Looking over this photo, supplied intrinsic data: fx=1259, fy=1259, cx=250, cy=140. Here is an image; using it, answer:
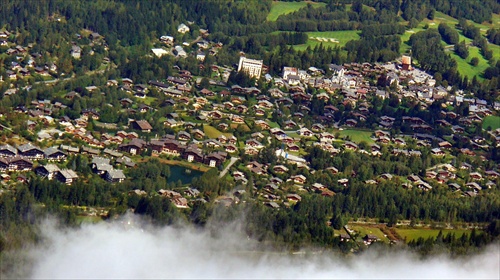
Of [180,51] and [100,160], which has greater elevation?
[100,160]

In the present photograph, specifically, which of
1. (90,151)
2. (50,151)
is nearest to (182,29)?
(90,151)

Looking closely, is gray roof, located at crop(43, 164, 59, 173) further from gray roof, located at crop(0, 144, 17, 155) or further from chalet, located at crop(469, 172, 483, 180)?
chalet, located at crop(469, 172, 483, 180)

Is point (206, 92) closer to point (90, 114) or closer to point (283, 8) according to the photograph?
point (90, 114)

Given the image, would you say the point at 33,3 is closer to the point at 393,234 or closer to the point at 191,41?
the point at 191,41

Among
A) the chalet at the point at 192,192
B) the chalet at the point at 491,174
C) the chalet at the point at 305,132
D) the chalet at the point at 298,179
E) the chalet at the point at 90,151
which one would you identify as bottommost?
the chalet at the point at 305,132

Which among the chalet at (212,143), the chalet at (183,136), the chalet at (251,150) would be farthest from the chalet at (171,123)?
the chalet at (251,150)

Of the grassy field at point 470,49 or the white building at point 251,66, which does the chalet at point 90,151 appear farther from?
the grassy field at point 470,49

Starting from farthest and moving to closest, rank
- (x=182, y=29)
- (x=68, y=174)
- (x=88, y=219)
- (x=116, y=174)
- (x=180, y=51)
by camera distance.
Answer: (x=182, y=29), (x=180, y=51), (x=116, y=174), (x=68, y=174), (x=88, y=219)

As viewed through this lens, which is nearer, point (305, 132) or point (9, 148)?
point (9, 148)
